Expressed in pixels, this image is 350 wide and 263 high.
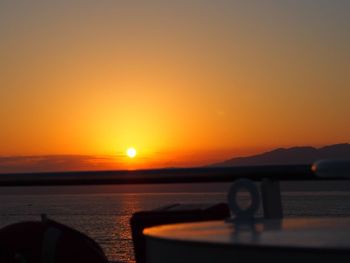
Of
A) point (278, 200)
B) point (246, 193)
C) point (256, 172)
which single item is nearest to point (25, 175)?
point (256, 172)

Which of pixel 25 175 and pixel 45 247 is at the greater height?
pixel 25 175

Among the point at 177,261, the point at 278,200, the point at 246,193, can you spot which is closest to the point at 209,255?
the point at 177,261

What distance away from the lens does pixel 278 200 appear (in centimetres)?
199

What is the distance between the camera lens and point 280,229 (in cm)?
141

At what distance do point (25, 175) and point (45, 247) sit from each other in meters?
0.45

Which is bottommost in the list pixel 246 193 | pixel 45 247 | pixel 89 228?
pixel 89 228

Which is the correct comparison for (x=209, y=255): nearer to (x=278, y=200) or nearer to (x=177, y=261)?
(x=177, y=261)

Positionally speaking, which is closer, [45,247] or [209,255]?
[209,255]

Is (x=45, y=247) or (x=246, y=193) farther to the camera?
(x=45, y=247)

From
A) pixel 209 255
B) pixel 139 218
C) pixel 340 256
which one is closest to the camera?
pixel 340 256

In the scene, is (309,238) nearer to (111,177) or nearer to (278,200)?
(278,200)

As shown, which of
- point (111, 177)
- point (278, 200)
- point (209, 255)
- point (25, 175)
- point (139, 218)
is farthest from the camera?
point (25, 175)

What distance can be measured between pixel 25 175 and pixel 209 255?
1.76m

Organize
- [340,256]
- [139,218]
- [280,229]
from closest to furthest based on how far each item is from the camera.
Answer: [340,256] → [280,229] → [139,218]
